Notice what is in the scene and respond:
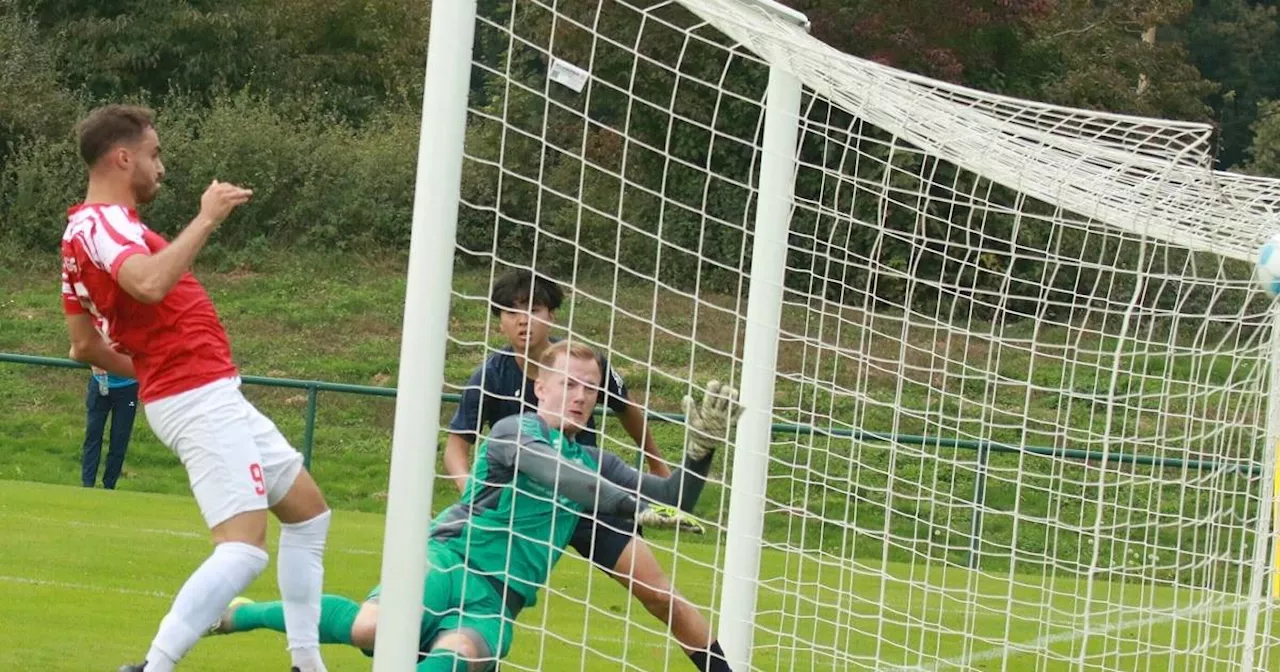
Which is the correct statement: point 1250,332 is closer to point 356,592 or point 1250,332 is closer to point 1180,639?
point 1180,639

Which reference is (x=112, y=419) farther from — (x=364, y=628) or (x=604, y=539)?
(x=364, y=628)

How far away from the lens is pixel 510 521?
5309 mm

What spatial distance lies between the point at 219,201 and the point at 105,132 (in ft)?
1.59

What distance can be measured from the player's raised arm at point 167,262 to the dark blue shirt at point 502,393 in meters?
1.52

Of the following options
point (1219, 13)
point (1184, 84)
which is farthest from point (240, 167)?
point (1219, 13)

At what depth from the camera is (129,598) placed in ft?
27.5

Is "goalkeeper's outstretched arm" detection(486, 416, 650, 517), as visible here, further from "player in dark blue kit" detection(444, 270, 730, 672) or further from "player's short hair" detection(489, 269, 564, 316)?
"player's short hair" detection(489, 269, 564, 316)

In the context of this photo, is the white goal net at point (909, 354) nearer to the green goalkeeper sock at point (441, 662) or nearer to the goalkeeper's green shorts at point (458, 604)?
the goalkeeper's green shorts at point (458, 604)

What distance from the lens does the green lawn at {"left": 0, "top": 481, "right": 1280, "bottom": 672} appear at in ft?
23.1

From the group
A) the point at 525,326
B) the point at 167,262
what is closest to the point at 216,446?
the point at 167,262

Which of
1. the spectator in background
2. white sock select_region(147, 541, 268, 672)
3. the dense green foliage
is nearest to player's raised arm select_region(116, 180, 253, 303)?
white sock select_region(147, 541, 268, 672)

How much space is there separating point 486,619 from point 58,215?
68.9 ft

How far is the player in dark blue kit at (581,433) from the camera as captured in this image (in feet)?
19.6

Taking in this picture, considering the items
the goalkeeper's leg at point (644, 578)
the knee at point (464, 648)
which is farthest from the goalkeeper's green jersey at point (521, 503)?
the goalkeeper's leg at point (644, 578)
